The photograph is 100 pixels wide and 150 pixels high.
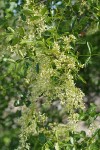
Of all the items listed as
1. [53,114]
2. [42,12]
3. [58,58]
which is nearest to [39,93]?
[58,58]

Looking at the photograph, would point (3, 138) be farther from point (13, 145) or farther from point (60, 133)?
point (60, 133)

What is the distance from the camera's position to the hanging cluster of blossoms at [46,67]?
1.62 metres

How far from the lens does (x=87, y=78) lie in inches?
141

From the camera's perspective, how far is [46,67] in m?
1.63

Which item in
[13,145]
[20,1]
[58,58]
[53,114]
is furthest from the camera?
[53,114]

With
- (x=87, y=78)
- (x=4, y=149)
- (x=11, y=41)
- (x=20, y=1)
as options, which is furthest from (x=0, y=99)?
(x=11, y=41)

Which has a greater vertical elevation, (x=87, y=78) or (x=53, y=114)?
(x=87, y=78)

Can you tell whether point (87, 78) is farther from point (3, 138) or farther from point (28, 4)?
point (28, 4)

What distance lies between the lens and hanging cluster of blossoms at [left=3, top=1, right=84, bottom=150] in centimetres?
162

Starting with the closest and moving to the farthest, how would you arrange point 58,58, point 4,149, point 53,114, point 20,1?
point 58,58
point 20,1
point 4,149
point 53,114

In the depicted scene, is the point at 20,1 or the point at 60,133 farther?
the point at 20,1

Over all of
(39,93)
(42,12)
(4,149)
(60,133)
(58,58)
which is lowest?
(4,149)

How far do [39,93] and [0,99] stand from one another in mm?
1504

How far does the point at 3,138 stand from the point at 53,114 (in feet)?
1.44
